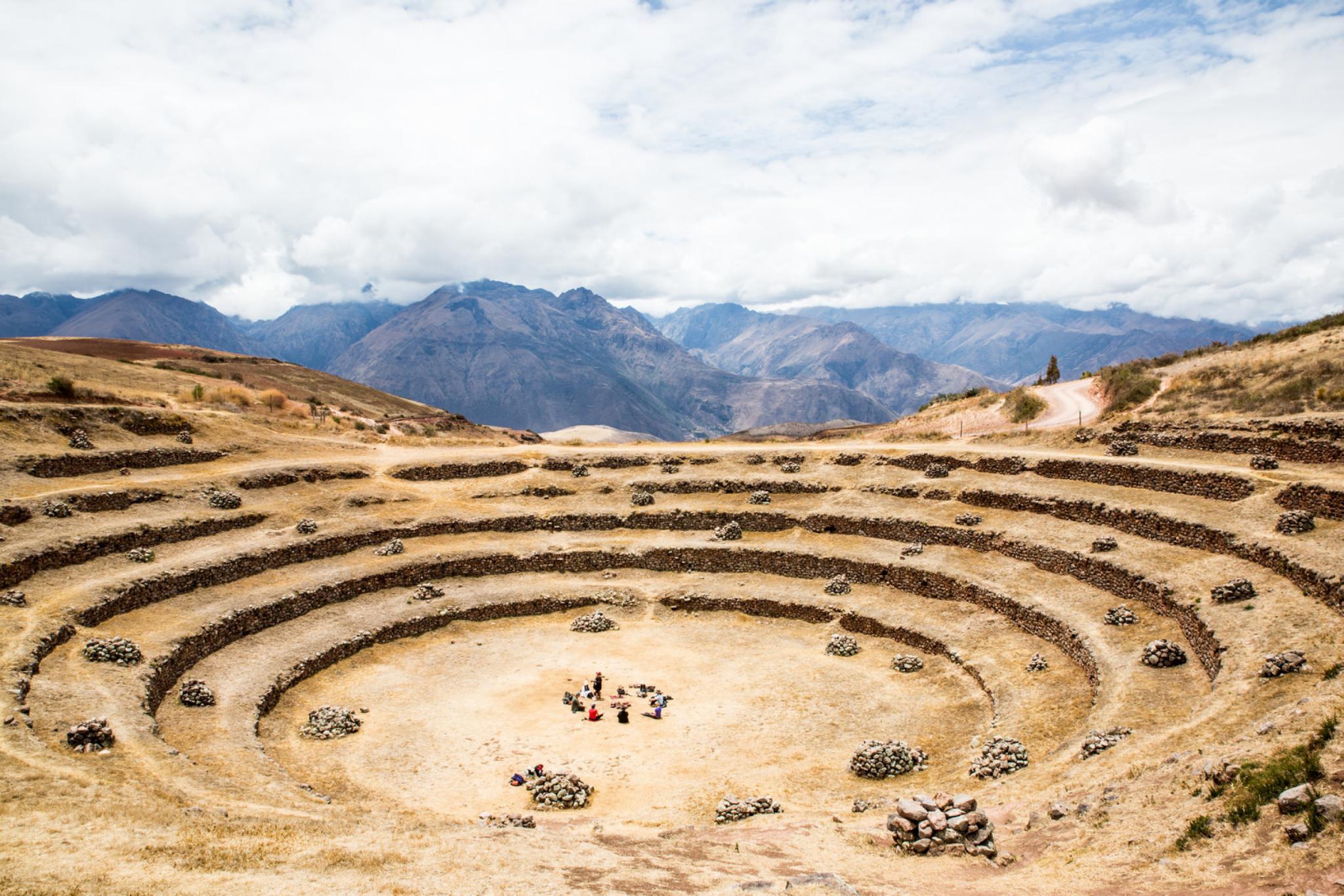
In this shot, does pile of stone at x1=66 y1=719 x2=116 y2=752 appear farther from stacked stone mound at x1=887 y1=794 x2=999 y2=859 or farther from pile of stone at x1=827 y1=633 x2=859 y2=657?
pile of stone at x1=827 y1=633 x2=859 y2=657

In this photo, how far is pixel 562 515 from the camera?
53.3m

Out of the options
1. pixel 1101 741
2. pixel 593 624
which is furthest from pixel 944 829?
pixel 593 624

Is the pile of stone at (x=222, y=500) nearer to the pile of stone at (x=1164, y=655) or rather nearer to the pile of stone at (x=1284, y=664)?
the pile of stone at (x=1164, y=655)

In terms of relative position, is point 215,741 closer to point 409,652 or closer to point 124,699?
point 124,699

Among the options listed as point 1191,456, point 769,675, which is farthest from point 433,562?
point 1191,456

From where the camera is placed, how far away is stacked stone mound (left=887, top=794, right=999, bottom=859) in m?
16.2

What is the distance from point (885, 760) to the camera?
2511 cm

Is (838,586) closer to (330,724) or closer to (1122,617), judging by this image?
(1122,617)

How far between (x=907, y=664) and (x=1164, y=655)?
34.9 feet

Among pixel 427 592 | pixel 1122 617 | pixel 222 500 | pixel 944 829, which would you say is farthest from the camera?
pixel 222 500

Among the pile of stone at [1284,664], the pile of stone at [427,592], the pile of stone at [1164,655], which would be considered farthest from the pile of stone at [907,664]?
the pile of stone at [427,592]

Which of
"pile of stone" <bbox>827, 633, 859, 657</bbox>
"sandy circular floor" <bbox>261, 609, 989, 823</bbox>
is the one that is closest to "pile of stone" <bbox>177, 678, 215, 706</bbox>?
"sandy circular floor" <bbox>261, 609, 989, 823</bbox>

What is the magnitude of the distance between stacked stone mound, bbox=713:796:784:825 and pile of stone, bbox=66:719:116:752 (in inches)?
732

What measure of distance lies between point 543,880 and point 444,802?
1149 cm
